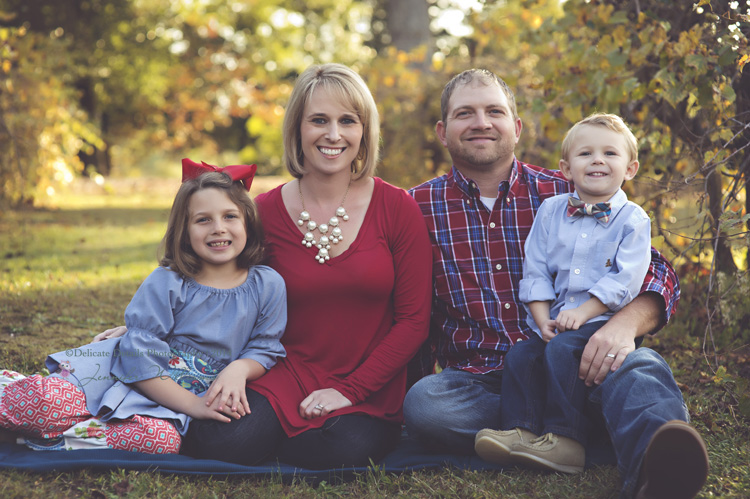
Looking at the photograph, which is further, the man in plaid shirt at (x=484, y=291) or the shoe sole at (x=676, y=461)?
the man in plaid shirt at (x=484, y=291)

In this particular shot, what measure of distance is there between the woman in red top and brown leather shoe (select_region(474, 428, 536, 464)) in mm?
463

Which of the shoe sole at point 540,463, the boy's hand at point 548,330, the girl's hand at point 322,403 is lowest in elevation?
the shoe sole at point 540,463

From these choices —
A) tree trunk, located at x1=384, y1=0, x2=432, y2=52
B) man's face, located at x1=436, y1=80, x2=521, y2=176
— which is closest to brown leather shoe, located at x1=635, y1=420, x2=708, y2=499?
man's face, located at x1=436, y1=80, x2=521, y2=176

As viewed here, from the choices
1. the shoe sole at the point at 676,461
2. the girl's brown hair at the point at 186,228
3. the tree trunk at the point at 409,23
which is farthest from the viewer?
the tree trunk at the point at 409,23

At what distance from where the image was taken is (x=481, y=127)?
10.1ft

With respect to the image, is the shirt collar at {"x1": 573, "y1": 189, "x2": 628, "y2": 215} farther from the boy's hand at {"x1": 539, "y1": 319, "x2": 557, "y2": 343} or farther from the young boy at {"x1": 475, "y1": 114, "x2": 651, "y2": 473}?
the boy's hand at {"x1": 539, "y1": 319, "x2": 557, "y2": 343}

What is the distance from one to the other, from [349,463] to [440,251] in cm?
103

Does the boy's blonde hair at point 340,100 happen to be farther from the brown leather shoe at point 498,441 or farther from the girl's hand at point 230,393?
the brown leather shoe at point 498,441

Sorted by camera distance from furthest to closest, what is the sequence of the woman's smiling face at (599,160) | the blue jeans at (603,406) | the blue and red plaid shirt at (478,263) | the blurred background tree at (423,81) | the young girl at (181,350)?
the blurred background tree at (423,81) → the blue and red plaid shirt at (478,263) → the woman's smiling face at (599,160) → the young girl at (181,350) → the blue jeans at (603,406)

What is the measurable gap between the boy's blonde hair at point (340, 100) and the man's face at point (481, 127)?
1.23ft

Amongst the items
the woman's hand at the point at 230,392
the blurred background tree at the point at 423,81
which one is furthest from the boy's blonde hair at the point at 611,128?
the woman's hand at the point at 230,392

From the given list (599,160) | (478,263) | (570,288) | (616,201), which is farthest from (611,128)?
(478,263)

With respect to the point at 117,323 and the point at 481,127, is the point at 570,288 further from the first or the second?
the point at 117,323

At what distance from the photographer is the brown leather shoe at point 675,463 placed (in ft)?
6.84
